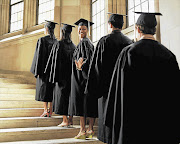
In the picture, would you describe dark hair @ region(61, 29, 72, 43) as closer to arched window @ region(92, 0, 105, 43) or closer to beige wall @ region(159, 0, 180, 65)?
beige wall @ region(159, 0, 180, 65)

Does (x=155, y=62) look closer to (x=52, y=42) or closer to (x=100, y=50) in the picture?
(x=100, y=50)

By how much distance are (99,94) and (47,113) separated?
7.89ft

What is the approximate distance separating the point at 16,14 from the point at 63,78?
7.84 metres

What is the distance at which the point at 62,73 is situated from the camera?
4.39m

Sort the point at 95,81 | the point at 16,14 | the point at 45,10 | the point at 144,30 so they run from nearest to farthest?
1. the point at 144,30
2. the point at 95,81
3. the point at 45,10
4. the point at 16,14

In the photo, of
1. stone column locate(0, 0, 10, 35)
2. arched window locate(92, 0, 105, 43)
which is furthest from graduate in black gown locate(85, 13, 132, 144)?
stone column locate(0, 0, 10, 35)

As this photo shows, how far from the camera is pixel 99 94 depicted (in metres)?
2.74

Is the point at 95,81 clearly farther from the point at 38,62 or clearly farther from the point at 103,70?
the point at 38,62

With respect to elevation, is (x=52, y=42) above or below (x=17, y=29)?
below

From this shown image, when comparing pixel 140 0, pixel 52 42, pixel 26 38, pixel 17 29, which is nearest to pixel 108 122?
pixel 52 42

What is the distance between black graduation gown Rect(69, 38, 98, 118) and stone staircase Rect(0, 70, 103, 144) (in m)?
0.47

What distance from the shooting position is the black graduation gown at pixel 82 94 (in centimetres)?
383

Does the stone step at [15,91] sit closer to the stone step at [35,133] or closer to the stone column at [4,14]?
the stone step at [35,133]

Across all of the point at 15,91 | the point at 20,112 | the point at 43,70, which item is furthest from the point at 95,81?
the point at 15,91
